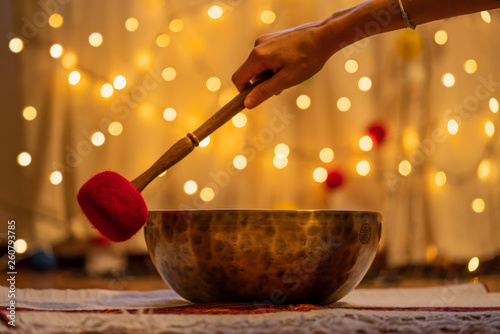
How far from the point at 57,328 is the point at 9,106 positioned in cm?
135

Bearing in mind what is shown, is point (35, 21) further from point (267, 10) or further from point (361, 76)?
point (361, 76)

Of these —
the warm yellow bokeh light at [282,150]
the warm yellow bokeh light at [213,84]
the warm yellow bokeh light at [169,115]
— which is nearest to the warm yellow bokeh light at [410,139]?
the warm yellow bokeh light at [282,150]

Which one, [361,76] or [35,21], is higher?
[35,21]

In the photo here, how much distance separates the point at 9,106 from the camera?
177 centimetres

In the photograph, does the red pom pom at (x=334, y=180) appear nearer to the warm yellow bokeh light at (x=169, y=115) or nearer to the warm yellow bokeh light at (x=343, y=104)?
the warm yellow bokeh light at (x=343, y=104)

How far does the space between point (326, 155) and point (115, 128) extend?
2.23 feet

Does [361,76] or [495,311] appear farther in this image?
[361,76]

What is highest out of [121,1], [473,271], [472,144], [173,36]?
[121,1]

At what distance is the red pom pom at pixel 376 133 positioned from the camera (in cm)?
183

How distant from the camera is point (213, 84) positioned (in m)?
1.83

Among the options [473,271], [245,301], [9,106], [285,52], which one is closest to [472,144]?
[473,271]

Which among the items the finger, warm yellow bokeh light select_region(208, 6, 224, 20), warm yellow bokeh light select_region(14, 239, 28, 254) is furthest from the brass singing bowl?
warm yellow bokeh light select_region(208, 6, 224, 20)

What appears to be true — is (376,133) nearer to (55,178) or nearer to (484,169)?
(484,169)

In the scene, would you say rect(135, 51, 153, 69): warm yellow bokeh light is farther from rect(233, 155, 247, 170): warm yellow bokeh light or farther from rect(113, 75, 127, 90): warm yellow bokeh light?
rect(233, 155, 247, 170): warm yellow bokeh light
